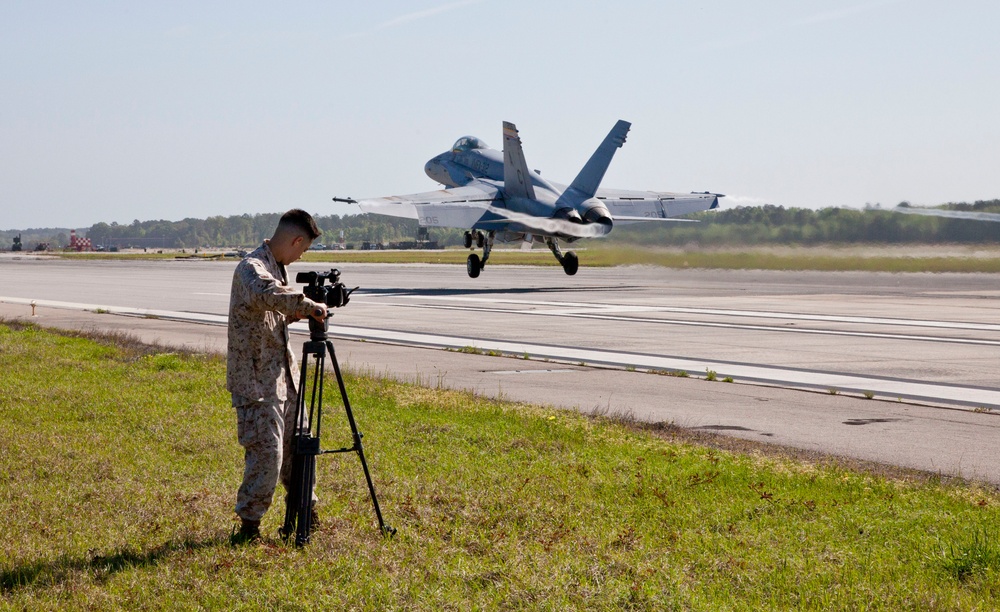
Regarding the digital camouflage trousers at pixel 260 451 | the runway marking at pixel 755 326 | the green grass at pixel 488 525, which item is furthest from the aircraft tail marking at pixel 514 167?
the digital camouflage trousers at pixel 260 451

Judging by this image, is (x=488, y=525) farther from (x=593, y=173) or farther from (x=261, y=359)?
(x=593, y=173)

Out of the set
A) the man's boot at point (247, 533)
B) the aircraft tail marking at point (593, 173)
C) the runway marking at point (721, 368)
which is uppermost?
the aircraft tail marking at point (593, 173)

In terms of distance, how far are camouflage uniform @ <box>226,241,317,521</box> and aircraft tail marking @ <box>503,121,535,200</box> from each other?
38.0 meters

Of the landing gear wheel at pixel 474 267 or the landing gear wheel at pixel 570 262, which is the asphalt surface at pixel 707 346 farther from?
the landing gear wheel at pixel 474 267

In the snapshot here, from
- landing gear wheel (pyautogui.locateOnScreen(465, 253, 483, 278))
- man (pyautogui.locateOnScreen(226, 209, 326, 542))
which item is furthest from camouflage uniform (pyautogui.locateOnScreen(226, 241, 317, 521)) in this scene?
landing gear wheel (pyautogui.locateOnScreen(465, 253, 483, 278))

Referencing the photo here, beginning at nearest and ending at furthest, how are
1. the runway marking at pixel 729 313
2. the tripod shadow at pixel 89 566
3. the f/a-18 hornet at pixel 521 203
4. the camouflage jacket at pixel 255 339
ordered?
the tripod shadow at pixel 89 566, the camouflage jacket at pixel 255 339, the runway marking at pixel 729 313, the f/a-18 hornet at pixel 521 203

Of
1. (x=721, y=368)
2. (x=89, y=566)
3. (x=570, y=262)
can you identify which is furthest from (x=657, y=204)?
(x=89, y=566)

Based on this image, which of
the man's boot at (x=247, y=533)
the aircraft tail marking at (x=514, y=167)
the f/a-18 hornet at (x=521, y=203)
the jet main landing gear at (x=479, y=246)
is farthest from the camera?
the jet main landing gear at (x=479, y=246)

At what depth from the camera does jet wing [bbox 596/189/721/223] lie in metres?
51.4

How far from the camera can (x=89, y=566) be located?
6719 mm

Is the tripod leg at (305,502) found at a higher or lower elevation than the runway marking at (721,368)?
higher

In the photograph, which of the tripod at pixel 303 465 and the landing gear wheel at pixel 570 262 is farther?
the landing gear wheel at pixel 570 262

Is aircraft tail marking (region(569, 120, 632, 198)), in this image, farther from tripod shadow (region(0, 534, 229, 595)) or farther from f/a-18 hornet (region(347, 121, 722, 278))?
tripod shadow (region(0, 534, 229, 595))

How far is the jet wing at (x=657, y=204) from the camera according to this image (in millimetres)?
51406
